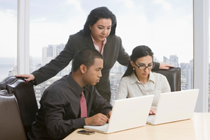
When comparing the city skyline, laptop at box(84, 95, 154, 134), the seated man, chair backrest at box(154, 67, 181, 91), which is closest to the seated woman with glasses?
chair backrest at box(154, 67, 181, 91)

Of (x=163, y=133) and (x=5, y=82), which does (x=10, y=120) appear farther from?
(x=163, y=133)

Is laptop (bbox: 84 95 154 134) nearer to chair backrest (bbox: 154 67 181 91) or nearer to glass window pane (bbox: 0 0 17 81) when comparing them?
chair backrest (bbox: 154 67 181 91)

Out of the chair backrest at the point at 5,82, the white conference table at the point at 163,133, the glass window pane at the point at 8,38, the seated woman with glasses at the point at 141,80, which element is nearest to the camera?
the white conference table at the point at 163,133

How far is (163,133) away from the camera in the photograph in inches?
44.1

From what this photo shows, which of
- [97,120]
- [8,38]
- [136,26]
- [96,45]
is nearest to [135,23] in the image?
[136,26]

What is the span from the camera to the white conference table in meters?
1.06

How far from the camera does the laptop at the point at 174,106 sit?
1229 millimetres

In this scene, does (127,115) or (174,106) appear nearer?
(127,115)

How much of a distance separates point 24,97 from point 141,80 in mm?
977

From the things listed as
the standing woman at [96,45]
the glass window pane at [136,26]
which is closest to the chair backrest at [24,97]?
the standing woman at [96,45]

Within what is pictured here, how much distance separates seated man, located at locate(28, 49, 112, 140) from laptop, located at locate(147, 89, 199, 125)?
0.32 meters

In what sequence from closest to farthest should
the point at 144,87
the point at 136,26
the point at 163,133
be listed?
the point at 163,133
the point at 144,87
the point at 136,26

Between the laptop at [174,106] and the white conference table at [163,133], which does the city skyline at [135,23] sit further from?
the white conference table at [163,133]

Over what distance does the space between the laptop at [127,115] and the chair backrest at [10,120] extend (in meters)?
0.53
